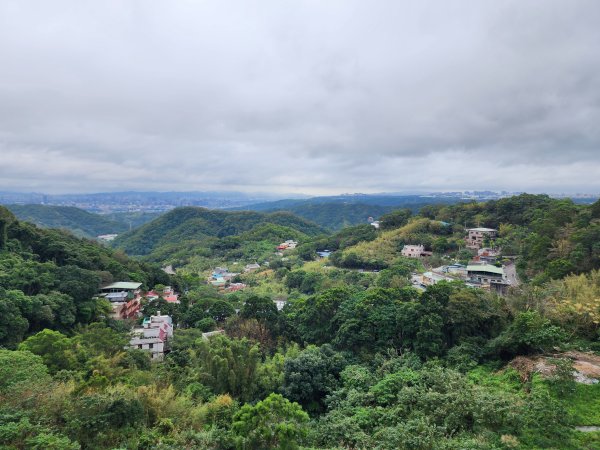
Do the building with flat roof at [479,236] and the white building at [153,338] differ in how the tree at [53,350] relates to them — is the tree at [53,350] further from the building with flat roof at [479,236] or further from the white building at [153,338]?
the building with flat roof at [479,236]

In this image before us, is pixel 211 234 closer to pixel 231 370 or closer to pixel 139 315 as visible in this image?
pixel 139 315

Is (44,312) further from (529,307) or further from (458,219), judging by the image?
(458,219)

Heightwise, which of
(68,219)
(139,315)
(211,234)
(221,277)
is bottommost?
(221,277)

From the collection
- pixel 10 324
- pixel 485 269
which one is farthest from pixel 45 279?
pixel 485 269

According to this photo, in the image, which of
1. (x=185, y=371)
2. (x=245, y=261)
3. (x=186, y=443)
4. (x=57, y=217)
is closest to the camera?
(x=186, y=443)

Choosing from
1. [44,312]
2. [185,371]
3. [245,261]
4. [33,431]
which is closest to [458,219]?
[245,261]

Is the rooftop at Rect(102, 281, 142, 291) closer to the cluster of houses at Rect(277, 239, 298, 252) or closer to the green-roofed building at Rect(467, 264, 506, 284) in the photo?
the green-roofed building at Rect(467, 264, 506, 284)
